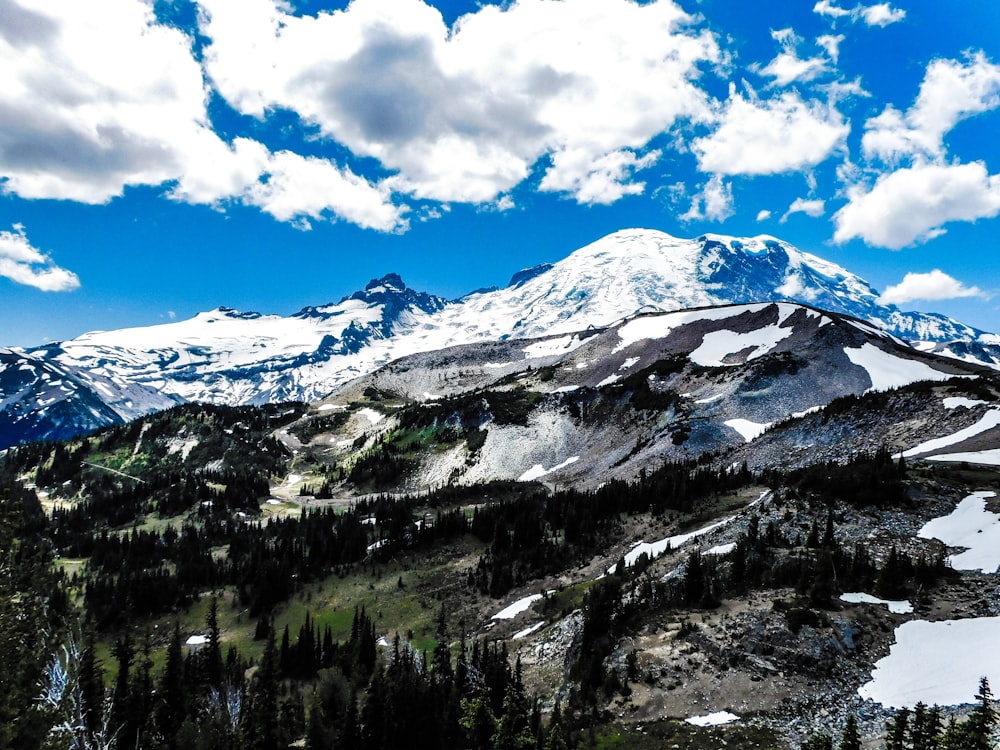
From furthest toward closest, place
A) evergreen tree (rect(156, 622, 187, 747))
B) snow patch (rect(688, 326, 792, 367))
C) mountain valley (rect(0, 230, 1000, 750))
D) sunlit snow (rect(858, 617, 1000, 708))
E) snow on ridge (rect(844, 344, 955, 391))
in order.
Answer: snow patch (rect(688, 326, 792, 367)) < snow on ridge (rect(844, 344, 955, 391)) < evergreen tree (rect(156, 622, 187, 747)) < mountain valley (rect(0, 230, 1000, 750)) < sunlit snow (rect(858, 617, 1000, 708))

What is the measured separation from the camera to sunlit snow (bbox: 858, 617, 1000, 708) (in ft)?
A: 97.4

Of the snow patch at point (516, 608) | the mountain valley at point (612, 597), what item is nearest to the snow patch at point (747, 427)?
the mountain valley at point (612, 597)

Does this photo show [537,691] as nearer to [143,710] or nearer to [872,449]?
[143,710]

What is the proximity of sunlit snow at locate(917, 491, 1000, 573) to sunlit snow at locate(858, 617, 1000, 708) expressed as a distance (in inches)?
328

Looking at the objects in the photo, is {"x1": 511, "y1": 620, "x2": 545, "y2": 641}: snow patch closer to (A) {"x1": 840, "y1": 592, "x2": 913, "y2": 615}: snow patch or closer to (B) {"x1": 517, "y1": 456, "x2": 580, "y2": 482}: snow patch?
(A) {"x1": 840, "y1": 592, "x2": 913, "y2": 615}: snow patch

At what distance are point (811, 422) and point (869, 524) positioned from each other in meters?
51.9

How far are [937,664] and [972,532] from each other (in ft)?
61.7

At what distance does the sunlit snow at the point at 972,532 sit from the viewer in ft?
133

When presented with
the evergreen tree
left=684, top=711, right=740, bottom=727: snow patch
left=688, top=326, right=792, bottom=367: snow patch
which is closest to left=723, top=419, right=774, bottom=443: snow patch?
left=688, top=326, right=792, bottom=367: snow patch

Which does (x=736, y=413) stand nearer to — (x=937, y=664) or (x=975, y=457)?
(x=975, y=457)

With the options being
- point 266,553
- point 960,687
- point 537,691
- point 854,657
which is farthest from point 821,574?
point 266,553

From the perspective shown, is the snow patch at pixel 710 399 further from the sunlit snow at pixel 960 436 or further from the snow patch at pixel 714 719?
the snow patch at pixel 714 719

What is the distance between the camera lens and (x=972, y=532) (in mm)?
45000

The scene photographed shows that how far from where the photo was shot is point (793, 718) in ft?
103
